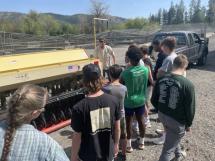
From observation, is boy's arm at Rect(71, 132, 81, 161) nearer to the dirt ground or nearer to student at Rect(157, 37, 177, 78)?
the dirt ground

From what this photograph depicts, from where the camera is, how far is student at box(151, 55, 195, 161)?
3984 millimetres

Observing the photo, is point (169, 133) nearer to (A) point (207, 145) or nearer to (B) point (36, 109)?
(A) point (207, 145)

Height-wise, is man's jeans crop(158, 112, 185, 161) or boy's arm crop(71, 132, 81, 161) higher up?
boy's arm crop(71, 132, 81, 161)

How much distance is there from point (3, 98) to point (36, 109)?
13.1ft

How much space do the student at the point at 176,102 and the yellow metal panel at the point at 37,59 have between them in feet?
8.65

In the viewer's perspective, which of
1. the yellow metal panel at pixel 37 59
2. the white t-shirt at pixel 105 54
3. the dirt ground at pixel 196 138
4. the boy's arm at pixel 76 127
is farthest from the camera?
the white t-shirt at pixel 105 54

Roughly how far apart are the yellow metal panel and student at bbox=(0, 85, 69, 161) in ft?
10.9

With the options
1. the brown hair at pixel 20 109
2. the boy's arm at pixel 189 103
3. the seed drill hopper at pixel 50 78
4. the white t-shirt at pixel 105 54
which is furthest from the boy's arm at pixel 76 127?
the white t-shirt at pixel 105 54

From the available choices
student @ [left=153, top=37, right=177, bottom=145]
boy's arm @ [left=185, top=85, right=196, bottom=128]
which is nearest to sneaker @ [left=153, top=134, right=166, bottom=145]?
student @ [left=153, top=37, right=177, bottom=145]

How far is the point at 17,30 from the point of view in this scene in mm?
59312

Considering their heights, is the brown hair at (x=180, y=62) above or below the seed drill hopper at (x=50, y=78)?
above

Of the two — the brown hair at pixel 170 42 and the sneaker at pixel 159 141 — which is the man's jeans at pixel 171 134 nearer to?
the sneaker at pixel 159 141

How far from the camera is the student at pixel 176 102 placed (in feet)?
13.1

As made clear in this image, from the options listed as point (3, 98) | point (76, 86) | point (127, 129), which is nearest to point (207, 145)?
point (127, 129)
